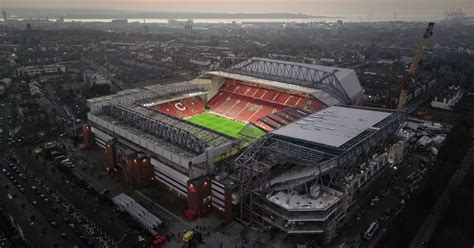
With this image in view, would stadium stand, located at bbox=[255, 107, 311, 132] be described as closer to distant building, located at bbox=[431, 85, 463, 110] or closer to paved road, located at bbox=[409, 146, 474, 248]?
paved road, located at bbox=[409, 146, 474, 248]

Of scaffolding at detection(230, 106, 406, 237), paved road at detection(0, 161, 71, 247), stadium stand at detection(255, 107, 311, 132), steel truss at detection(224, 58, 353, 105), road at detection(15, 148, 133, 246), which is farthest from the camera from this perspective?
steel truss at detection(224, 58, 353, 105)

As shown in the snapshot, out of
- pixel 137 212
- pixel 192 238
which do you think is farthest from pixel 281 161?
pixel 137 212

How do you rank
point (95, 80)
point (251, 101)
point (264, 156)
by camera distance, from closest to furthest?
point (264, 156), point (251, 101), point (95, 80)

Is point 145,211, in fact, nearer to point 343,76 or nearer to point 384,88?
point 343,76

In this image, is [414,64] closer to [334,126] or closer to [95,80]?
[334,126]

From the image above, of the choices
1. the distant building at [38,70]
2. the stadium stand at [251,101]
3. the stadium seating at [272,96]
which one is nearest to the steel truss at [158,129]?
the stadium stand at [251,101]

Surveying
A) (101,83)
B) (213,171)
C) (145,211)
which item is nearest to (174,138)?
(213,171)

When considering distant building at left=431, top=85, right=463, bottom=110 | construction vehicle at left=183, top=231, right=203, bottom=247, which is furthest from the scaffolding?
distant building at left=431, top=85, right=463, bottom=110
